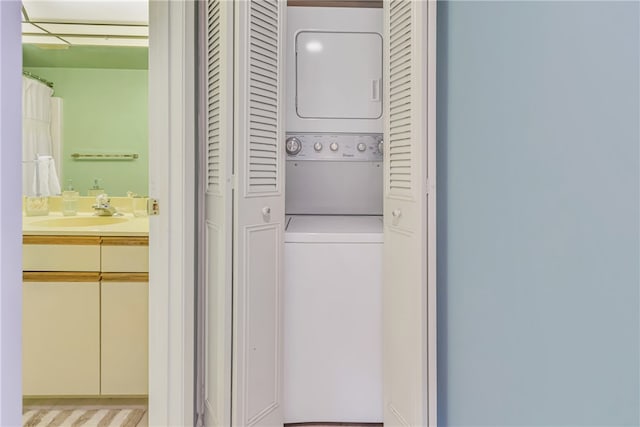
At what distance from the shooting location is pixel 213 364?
1.74 meters

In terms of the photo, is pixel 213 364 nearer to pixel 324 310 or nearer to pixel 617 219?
pixel 324 310

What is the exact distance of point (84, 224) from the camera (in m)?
Answer: 2.54

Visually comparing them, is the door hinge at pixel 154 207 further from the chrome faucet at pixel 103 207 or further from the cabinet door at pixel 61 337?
the chrome faucet at pixel 103 207

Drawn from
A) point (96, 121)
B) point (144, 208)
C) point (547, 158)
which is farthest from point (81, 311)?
point (547, 158)

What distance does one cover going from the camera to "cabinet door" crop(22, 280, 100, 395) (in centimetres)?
214

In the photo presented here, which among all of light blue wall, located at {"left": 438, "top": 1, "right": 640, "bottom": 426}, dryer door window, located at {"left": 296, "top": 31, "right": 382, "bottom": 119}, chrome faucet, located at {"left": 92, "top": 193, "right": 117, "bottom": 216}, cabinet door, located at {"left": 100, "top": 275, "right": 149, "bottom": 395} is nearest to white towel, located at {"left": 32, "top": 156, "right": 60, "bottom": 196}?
chrome faucet, located at {"left": 92, "top": 193, "right": 117, "bottom": 216}

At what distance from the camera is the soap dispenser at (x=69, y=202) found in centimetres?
260

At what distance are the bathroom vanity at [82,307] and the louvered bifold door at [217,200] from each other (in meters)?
0.55

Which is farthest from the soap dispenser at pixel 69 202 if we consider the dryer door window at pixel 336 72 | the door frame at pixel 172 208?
the dryer door window at pixel 336 72

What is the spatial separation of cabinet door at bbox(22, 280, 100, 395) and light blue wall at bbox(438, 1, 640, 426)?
5.56 ft

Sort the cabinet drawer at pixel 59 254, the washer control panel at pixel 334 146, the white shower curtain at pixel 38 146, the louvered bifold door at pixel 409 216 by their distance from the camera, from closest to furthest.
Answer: the louvered bifold door at pixel 409 216
the cabinet drawer at pixel 59 254
the washer control panel at pixel 334 146
the white shower curtain at pixel 38 146

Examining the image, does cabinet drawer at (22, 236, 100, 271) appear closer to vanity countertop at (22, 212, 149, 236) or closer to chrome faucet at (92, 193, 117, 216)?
vanity countertop at (22, 212, 149, 236)

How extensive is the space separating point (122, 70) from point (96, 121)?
34 centimetres

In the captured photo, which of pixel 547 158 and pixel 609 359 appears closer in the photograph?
pixel 609 359
